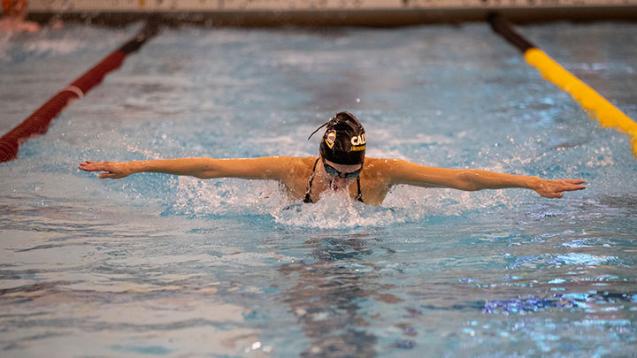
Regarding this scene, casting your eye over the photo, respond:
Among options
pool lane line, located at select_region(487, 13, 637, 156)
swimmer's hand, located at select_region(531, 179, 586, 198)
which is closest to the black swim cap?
swimmer's hand, located at select_region(531, 179, 586, 198)

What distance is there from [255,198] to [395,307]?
1682 millimetres

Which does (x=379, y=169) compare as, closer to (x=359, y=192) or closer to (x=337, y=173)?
(x=359, y=192)

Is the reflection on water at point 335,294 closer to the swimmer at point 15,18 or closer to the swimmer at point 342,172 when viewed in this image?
the swimmer at point 342,172

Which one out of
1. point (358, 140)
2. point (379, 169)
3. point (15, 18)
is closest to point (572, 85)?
point (379, 169)

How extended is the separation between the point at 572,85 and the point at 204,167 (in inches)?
202

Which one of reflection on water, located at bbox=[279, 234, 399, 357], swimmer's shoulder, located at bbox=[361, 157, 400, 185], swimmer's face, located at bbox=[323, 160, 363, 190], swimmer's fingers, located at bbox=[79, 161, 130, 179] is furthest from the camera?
swimmer's shoulder, located at bbox=[361, 157, 400, 185]

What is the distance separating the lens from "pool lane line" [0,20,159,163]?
6.42 meters

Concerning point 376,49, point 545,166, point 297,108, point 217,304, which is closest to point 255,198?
point 217,304

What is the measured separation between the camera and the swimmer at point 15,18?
12.9 m

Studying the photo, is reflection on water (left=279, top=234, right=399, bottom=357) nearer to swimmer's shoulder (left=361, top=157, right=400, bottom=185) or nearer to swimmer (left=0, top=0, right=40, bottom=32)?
swimmer's shoulder (left=361, top=157, right=400, bottom=185)

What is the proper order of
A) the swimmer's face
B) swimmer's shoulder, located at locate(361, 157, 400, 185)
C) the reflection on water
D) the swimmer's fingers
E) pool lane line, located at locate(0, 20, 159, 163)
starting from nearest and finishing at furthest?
the reflection on water, the swimmer's fingers, the swimmer's face, swimmer's shoulder, located at locate(361, 157, 400, 185), pool lane line, located at locate(0, 20, 159, 163)

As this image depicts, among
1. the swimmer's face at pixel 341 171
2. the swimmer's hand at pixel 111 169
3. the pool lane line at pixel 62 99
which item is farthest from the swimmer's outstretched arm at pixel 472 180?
the pool lane line at pixel 62 99

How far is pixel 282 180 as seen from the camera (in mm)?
4746

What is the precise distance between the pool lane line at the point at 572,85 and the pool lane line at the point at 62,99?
3.84 metres
